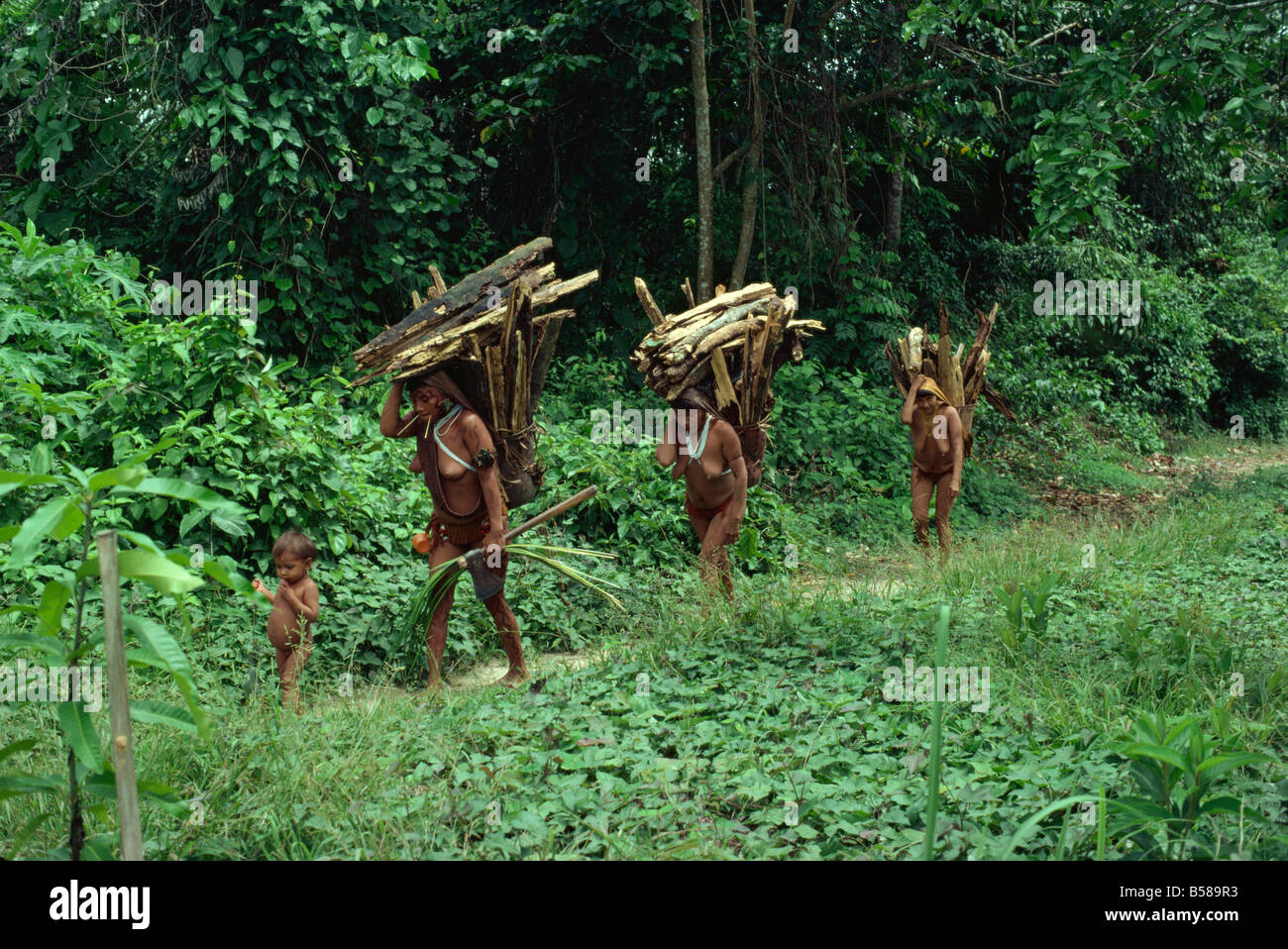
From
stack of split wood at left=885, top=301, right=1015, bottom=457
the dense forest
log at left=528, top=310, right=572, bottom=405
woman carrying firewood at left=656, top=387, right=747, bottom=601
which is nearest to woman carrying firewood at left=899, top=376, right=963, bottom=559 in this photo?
stack of split wood at left=885, top=301, right=1015, bottom=457

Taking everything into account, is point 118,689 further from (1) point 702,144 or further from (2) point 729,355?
(1) point 702,144

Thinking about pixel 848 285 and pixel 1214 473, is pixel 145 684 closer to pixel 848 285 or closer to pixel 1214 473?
pixel 848 285

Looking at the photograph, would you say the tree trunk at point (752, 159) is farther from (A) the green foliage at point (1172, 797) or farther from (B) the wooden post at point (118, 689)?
(B) the wooden post at point (118, 689)

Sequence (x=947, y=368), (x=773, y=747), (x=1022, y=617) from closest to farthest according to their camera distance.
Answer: (x=773, y=747) → (x=1022, y=617) → (x=947, y=368)

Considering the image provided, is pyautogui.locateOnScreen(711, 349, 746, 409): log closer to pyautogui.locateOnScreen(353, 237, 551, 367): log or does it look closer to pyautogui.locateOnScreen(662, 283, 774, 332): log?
pyautogui.locateOnScreen(662, 283, 774, 332): log

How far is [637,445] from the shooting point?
32.4 ft

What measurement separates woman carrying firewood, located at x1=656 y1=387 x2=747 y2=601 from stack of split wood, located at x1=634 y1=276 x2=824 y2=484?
0.13 metres

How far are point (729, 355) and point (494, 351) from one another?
6.31ft

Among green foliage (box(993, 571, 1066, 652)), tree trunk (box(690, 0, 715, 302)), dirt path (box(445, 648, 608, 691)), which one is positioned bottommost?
dirt path (box(445, 648, 608, 691))

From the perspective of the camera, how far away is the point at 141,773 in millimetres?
3484

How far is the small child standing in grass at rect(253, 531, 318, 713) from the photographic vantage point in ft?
16.5

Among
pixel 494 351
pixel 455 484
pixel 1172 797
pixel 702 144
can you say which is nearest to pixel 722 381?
pixel 494 351

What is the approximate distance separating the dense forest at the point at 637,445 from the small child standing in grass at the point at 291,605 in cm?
25

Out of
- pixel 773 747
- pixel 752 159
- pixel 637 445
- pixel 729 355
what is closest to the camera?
pixel 773 747
